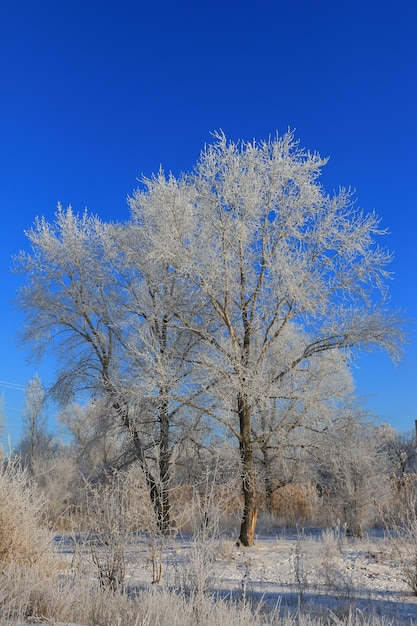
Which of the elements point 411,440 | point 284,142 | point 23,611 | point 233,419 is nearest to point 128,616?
point 23,611

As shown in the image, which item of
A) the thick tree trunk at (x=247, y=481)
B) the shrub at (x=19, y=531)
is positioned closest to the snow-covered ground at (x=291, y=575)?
the thick tree trunk at (x=247, y=481)

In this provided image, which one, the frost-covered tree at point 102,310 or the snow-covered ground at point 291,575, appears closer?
the snow-covered ground at point 291,575

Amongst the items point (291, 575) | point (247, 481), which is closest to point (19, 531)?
point (291, 575)

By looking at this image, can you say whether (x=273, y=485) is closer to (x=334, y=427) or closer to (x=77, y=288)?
(x=334, y=427)

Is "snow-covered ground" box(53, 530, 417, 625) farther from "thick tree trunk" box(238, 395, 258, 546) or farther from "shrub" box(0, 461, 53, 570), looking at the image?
"shrub" box(0, 461, 53, 570)

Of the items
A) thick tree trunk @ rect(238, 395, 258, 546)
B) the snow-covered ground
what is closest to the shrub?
the snow-covered ground

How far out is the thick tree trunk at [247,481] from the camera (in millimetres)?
12109

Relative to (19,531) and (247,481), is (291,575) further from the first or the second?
(19,531)

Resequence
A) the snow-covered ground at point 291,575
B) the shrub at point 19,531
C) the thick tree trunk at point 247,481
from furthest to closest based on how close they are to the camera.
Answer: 1. the thick tree trunk at point 247,481
2. the shrub at point 19,531
3. the snow-covered ground at point 291,575

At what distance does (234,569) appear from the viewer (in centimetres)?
977

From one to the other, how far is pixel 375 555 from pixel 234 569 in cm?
306

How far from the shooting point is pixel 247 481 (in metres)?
12.5

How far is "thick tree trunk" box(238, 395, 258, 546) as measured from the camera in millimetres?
12109

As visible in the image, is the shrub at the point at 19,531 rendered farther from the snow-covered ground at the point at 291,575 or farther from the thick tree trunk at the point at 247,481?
the thick tree trunk at the point at 247,481
